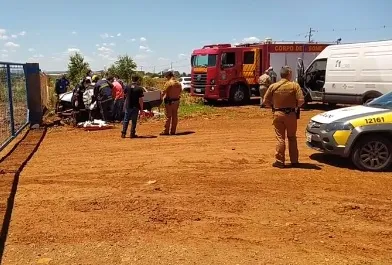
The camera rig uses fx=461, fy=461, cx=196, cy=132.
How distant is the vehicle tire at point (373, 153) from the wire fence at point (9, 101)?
7.04 meters

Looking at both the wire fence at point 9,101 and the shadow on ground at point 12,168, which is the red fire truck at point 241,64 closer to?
the shadow on ground at point 12,168

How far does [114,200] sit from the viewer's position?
5969 mm

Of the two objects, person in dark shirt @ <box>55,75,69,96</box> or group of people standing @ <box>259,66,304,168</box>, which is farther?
person in dark shirt @ <box>55,75,69,96</box>

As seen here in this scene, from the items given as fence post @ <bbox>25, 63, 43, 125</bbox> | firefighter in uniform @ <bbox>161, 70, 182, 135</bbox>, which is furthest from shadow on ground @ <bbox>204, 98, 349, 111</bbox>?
fence post @ <bbox>25, 63, 43, 125</bbox>

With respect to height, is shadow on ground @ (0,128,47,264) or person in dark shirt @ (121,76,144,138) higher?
person in dark shirt @ (121,76,144,138)

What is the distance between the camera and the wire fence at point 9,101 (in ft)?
35.6

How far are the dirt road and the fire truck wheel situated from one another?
1265 centimetres

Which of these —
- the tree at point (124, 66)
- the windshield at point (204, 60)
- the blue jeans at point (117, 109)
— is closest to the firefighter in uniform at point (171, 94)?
the blue jeans at point (117, 109)

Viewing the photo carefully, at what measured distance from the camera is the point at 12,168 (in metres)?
8.15

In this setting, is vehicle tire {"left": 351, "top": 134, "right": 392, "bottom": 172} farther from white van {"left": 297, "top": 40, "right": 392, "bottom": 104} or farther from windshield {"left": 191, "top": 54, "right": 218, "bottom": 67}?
windshield {"left": 191, "top": 54, "right": 218, "bottom": 67}

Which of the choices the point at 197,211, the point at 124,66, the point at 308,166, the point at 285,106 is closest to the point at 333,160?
the point at 308,166

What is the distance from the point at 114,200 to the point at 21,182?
194cm

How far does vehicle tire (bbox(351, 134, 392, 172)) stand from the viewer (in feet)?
24.7

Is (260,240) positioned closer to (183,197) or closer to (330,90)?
(183,197)
